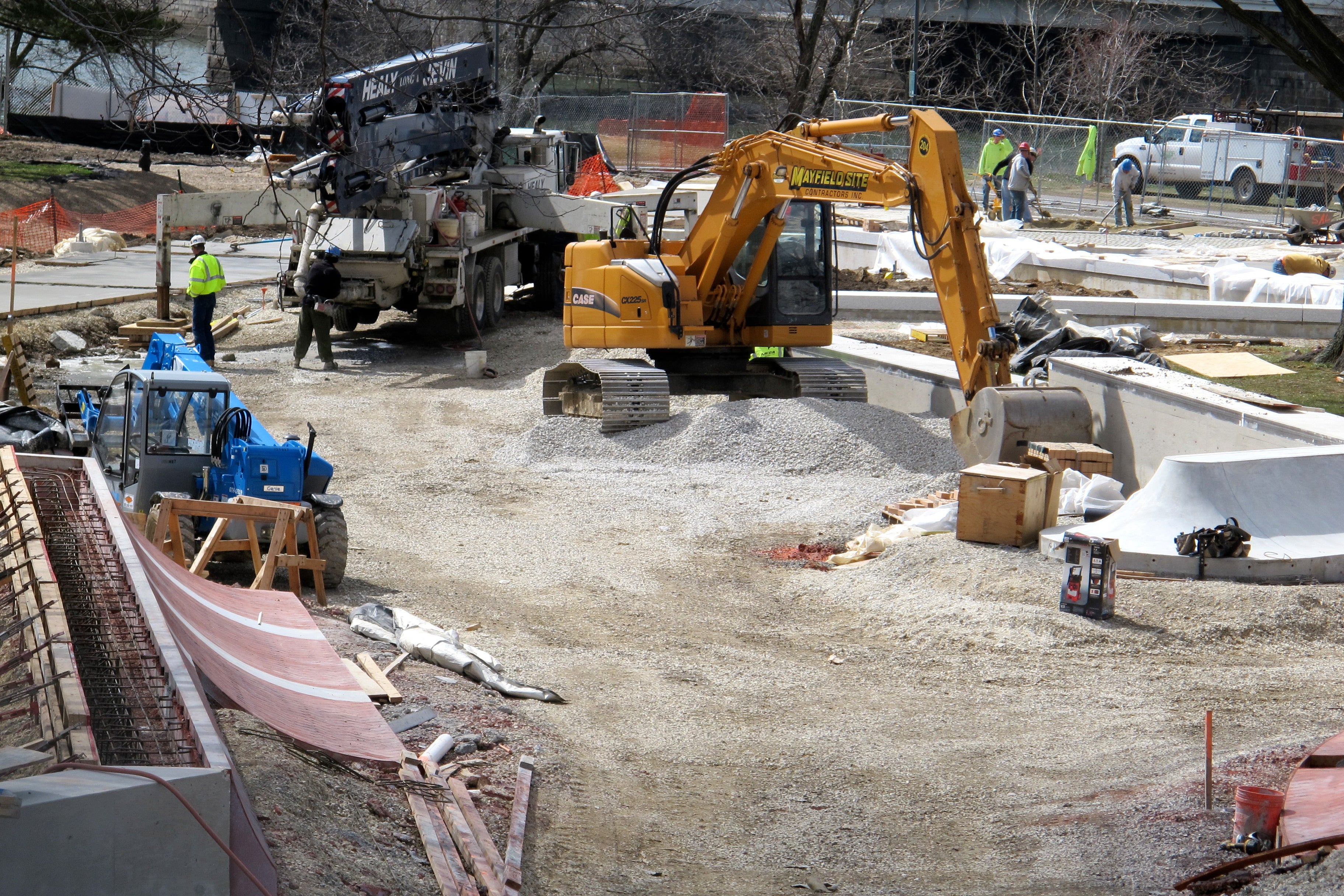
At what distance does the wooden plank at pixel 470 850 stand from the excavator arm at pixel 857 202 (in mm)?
7572

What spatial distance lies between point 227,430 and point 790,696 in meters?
4.87

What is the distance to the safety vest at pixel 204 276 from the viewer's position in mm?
18141

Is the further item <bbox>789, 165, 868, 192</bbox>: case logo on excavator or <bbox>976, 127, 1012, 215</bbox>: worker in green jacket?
<bbox>976, 127, 1012, 215</bbox>: worker in green jacket

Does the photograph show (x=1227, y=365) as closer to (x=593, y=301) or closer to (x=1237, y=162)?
(x=593, y=301)

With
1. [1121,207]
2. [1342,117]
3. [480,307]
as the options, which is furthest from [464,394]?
[1342,117]

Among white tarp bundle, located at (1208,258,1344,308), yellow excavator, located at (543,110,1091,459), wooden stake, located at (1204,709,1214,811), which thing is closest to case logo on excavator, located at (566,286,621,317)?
yellow excavator, located at (543,110,1091,459)

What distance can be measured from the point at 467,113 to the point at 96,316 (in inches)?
259

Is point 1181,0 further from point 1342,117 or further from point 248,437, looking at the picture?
point 248,437

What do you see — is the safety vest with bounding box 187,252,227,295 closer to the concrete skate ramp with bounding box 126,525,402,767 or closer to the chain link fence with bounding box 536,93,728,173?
the concrete skate ramp with bounding box 126,525,402,767

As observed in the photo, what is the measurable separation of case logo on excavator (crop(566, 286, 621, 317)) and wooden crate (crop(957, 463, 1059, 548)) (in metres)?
5.67

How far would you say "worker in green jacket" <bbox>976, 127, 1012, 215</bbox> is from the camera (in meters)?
29.7

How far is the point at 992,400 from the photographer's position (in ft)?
40.0

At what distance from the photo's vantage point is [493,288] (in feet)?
70.8

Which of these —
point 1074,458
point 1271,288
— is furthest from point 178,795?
point 1271,288
